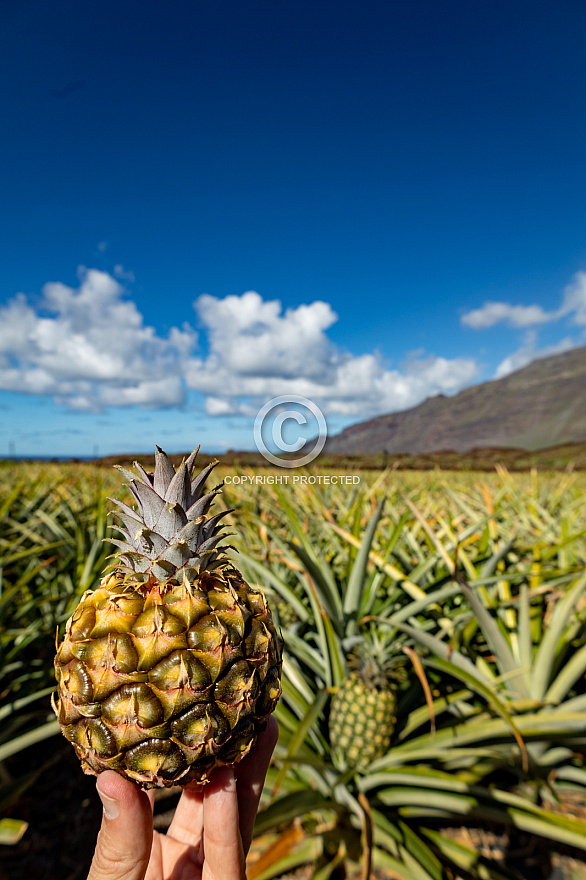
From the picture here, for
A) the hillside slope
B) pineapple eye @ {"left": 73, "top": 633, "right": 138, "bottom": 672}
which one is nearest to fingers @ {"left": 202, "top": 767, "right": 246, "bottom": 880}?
pineapple eye @ {"left": 73, "top": 633, "right": 138, "bottom": 672}

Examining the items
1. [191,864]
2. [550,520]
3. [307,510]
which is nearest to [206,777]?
[191,864]

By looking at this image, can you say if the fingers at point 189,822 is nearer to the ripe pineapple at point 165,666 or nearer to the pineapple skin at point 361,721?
the ripe pineapple at point 165,666

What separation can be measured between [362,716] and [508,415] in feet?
334

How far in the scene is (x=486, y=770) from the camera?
194 centimetres

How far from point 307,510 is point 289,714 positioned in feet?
5.62

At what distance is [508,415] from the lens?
92250 millimetres

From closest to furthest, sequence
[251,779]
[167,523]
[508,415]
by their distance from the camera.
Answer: [167,523] → [251,779] → [508,415]

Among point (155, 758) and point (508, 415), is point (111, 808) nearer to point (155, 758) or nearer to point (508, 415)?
point (155, 758)

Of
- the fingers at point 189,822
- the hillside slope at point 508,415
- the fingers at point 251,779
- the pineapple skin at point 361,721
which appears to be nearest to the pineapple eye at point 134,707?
the fingers at point 251,779

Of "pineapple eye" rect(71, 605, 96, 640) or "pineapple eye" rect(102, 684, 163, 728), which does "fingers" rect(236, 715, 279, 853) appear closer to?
"pineapple eye" rect(102, 684, 163, 728)

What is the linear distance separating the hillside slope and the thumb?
74570 millimetres

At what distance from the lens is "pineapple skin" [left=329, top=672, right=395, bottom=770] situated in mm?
1913

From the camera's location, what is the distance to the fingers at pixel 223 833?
0.92m

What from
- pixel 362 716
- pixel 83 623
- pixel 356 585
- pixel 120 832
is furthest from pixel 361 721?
pixel 83 623
